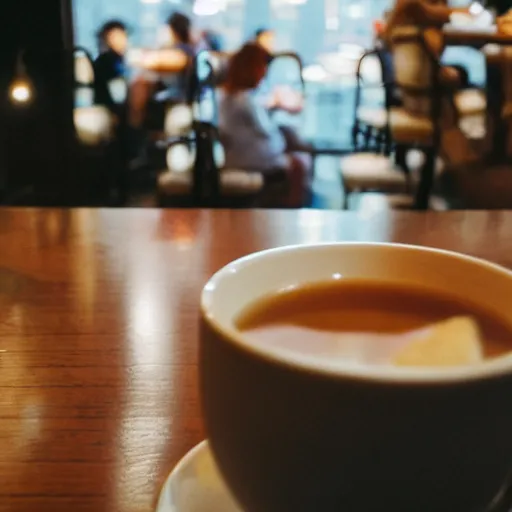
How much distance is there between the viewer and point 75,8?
3.73 metres

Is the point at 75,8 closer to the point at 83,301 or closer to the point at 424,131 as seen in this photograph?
the point at 424,131

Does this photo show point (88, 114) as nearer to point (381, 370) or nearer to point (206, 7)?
point (206, 7)

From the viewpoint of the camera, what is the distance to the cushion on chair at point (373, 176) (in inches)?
87.3

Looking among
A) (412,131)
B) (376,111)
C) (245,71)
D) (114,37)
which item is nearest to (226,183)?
(245,71)

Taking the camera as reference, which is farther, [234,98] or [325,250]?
[234,98]

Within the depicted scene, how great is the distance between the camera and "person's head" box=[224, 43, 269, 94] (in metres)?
2.42

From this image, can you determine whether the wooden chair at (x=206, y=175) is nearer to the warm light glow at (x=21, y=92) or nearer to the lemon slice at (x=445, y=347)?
the warm light glow at (x=21, y=92)

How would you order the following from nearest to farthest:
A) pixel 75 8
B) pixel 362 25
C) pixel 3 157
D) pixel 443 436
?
pixel 443 436 < pixel 3 157 < pixel 75 8 < pixel 362 25

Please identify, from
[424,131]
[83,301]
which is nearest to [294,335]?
[83,301]

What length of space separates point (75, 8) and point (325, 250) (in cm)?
379

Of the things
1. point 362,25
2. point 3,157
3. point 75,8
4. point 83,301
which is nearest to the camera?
point 83,301

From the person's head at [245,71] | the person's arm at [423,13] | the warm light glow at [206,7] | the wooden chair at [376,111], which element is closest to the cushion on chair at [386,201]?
the wooden chair at [376,111]

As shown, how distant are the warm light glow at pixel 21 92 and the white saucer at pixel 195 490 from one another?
123 inches

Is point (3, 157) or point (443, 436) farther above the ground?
point (443, 436)
